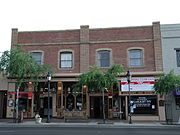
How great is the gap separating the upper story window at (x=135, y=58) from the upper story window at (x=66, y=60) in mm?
6151

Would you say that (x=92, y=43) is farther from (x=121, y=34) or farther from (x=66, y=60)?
(x=66, y=60)

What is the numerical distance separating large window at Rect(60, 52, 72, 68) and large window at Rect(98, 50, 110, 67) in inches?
122

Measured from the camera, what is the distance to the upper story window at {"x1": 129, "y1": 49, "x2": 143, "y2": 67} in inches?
844

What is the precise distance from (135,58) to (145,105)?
4725 millimetres

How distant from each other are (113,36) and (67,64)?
18.3 ft

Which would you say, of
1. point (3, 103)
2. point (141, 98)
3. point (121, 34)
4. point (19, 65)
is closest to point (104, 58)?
point (121, 34)

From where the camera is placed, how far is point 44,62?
22.4 metres

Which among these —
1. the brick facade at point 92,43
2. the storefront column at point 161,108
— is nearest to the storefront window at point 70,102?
the brick facade at point 92,43

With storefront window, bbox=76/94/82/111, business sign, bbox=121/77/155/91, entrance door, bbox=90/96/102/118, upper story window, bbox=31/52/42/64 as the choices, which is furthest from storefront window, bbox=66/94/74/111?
business sign, bbox=121/77/155/91

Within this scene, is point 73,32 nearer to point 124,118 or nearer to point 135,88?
point 135,88

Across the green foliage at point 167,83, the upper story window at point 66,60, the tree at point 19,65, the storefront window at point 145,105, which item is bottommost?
the storefront window at point 145,105

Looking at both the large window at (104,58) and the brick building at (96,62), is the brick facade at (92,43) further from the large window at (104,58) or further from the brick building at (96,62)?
the large window at (104,58)

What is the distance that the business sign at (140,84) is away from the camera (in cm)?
2038

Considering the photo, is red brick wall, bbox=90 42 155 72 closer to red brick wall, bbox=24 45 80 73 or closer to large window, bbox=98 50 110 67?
large window, bbox=98 50 110 67
